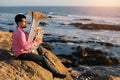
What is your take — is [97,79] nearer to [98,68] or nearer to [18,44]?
[18,44]

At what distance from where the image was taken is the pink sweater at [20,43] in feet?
23.0

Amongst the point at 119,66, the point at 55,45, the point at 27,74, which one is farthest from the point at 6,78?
the point at 55,45

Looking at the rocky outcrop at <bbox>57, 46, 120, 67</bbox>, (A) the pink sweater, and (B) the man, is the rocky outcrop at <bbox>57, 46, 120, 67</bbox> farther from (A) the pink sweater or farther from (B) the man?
(A) the pink sweater

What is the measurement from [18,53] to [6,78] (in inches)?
37.3

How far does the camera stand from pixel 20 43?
7.07 m

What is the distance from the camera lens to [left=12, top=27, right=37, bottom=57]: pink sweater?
7023mm

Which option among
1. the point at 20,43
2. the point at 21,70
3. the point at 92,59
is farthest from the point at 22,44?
the point at 92,59

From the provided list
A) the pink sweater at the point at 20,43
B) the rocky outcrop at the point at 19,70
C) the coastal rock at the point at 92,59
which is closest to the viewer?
the rocky outcrop at the point at 19,70

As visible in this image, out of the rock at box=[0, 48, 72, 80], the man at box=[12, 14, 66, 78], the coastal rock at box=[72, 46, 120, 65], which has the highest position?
the man at box=[12, 14, 66, 78]

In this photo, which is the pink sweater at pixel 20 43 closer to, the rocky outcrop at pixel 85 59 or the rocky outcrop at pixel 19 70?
the rocky outcrop at pixel 19 70

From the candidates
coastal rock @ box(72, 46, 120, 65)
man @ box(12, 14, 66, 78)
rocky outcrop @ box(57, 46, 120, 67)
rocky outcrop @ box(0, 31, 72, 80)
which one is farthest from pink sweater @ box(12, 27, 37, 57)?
coastal rock @ box(72, 46, 120, 65)

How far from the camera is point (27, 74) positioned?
22.6ft

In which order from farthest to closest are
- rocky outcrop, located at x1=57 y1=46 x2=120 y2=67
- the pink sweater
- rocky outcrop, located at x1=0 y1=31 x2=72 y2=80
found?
1. rocky outcrop, located at x1=57 y1=46 x2=120 y2=67
2. the pink sweater
3. rocky outcrop, located at x1=0 y1=31 x2=72 y2=80

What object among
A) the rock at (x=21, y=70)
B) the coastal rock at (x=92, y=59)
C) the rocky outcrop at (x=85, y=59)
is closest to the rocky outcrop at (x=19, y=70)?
the rock at (x=21, y=70)
